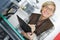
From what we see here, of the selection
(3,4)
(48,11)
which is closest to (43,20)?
(48,11)

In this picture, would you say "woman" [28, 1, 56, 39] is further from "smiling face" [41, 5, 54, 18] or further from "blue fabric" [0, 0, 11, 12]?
"blue fabric" [0, 0, 11, 12]

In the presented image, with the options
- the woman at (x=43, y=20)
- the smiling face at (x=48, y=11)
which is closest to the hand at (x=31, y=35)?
the woman at (x=43, y=20)

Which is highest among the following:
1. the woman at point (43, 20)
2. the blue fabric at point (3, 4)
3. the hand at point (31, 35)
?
the blue fabric at point (3, 4)

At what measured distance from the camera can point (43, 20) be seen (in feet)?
3.04

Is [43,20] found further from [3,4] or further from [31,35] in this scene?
[3,4]

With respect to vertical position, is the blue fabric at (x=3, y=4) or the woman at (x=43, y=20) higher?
the blue fabric at (x=3, y=4)

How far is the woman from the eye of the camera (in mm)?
907

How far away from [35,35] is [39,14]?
11 centimetres

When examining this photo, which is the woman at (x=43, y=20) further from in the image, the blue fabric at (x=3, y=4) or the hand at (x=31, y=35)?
the blue fabric at (x=3, y=4)

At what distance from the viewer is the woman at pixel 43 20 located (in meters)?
0.91

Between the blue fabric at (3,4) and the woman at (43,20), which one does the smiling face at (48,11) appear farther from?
the blue fabric at (3,4)

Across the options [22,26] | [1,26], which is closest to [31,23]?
[22,26]

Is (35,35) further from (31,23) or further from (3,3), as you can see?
(3,3)

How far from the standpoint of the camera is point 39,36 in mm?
905
